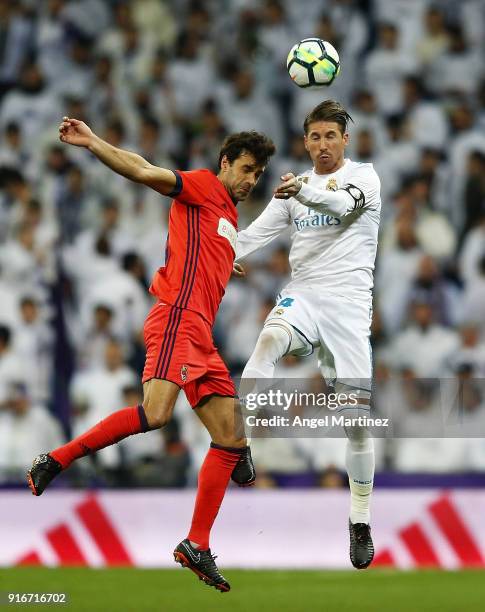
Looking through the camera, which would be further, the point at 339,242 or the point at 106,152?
the point at 339,242

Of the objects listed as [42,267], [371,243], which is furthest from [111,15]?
[371,243]

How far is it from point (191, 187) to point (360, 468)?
195 cm

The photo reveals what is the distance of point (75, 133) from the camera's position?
7.35 m

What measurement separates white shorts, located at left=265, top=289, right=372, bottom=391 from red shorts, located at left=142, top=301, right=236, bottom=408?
56 cm

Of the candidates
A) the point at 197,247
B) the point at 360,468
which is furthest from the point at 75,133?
the point at 360,468

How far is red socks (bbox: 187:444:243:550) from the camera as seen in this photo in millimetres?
8047

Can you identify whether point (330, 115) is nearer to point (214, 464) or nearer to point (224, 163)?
point (224, 163)

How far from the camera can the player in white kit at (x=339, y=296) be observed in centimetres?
823

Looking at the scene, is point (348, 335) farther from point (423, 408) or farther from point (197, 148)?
point (197, 148)

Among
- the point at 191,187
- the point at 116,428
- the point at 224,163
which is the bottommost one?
the point at 116,428

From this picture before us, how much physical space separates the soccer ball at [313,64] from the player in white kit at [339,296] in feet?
0.49

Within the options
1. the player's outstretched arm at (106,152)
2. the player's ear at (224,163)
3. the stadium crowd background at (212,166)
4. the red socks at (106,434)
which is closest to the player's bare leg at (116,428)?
the red socks at (106,434)

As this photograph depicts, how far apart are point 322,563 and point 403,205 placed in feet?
11.3

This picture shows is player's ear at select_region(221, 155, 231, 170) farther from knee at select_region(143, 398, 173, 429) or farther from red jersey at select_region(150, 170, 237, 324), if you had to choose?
knee at select_region(143, 398, 173, 429)
